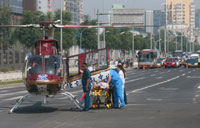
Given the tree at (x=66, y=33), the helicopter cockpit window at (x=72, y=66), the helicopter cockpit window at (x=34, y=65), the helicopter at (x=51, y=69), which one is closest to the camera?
the helicopter at (x=51, y=69)

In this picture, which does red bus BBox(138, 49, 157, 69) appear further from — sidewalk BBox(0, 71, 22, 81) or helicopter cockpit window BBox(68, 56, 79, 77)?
helicopter cockpit window BBox(68, 56, 79, 77)

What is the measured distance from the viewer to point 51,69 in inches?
723

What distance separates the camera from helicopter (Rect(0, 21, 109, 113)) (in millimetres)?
18078

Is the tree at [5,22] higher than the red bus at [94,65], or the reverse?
the tree at [5,22]

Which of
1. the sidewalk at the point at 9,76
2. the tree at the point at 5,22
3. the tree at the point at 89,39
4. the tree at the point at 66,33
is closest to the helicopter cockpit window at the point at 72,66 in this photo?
the sidewalk at the point at 9,76

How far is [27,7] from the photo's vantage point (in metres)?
167

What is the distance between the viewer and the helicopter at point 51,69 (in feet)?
59.3

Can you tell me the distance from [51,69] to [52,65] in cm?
17

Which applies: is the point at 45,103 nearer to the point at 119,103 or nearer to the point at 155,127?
the point at 119,103

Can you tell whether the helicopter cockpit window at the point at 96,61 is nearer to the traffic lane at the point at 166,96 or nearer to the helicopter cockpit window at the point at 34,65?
the helicopter cockpit window at the point at 34,65

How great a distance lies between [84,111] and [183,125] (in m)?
5.36

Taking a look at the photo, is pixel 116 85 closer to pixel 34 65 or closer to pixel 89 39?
pixel 34 65

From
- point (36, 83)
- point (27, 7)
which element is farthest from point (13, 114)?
point (27, 7)

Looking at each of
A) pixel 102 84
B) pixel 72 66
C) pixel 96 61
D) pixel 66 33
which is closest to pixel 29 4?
pixel 66 33
